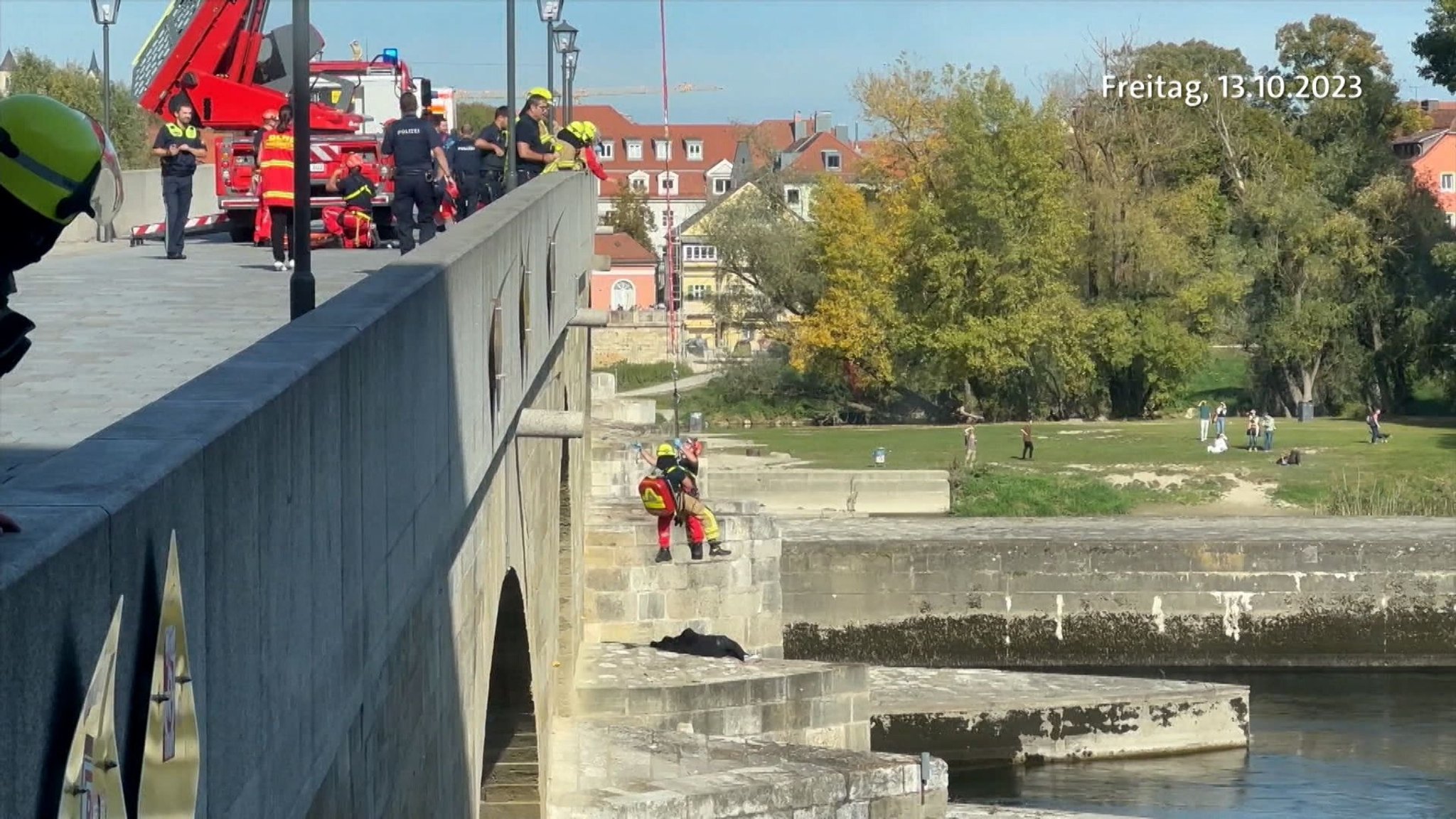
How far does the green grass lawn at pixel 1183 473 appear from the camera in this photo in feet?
133

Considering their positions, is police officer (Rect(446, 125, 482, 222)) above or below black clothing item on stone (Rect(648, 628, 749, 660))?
above

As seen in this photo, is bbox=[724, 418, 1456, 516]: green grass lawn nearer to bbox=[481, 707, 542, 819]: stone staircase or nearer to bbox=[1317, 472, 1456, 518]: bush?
bbox=[1317, 472, 1456, 518]: bush

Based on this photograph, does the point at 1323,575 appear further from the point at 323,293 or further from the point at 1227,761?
the point at 323,293

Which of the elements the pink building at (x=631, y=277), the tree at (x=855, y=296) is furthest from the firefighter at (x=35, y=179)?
the pink building at (x=631, y=277)

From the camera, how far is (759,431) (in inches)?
2127

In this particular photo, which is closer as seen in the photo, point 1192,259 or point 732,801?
point 732,801

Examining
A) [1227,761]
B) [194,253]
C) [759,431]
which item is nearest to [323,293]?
[194,253]

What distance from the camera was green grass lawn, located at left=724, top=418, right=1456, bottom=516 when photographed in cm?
4059

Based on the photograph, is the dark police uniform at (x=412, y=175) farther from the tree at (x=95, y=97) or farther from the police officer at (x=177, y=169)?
the tree at (x=95, y=97)

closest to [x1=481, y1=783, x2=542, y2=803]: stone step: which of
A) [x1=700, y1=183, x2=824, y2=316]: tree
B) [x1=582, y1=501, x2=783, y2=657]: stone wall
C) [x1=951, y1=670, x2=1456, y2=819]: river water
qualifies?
[x1=582, y1=501, x2=783, y2=657]: stone wall

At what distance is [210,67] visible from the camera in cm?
2086

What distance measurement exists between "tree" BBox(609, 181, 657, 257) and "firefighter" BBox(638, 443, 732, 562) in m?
73.8

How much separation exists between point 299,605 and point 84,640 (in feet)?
5.31

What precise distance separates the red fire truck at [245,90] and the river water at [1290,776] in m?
9.83
